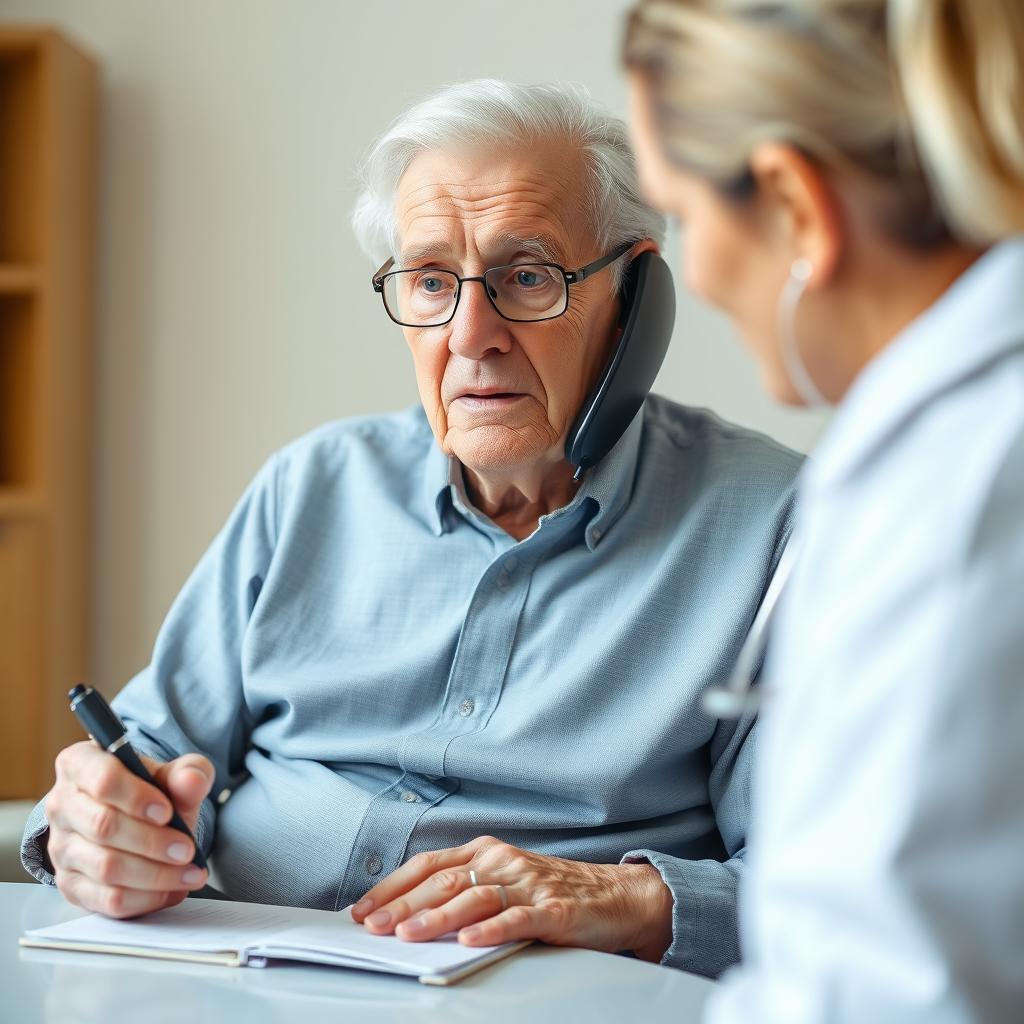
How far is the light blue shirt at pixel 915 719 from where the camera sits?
22.4 inches

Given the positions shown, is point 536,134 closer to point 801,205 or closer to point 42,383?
point 801,205

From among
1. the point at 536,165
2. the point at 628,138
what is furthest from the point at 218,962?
the point at 628,138

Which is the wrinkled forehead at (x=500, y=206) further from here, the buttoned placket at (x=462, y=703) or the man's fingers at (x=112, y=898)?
the man's fingers at (x=112, y=898)

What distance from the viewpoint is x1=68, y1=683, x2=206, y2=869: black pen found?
1.11 m

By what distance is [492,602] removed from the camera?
1.51 metres

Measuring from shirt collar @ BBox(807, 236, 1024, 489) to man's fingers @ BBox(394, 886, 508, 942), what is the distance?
1.95 ft

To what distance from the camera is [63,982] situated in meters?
0.97

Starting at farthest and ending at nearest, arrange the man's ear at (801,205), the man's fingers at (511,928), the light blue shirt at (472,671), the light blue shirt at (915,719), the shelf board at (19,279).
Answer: the shelf board at (19,279), the light blue shirt at (472,671), the man's fingers at (511,928), the man's ear at (801,205), the light blue shirt at (915,719)

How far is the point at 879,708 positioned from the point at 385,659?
100 cm

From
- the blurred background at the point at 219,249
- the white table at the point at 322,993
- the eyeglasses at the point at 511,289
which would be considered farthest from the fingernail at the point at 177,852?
the blurred background at the point at 219,249

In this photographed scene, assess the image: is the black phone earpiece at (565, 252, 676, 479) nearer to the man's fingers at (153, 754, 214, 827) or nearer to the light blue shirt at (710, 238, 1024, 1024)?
the man's fingers at (153, 754, 214, 827)

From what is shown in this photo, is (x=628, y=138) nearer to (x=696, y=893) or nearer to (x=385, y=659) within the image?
(x=385, y=659)

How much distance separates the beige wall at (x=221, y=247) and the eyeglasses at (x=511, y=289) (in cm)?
106

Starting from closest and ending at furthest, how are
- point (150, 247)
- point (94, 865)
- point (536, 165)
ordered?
point (94, 865) → point (536, 165) → point (150, 247)
